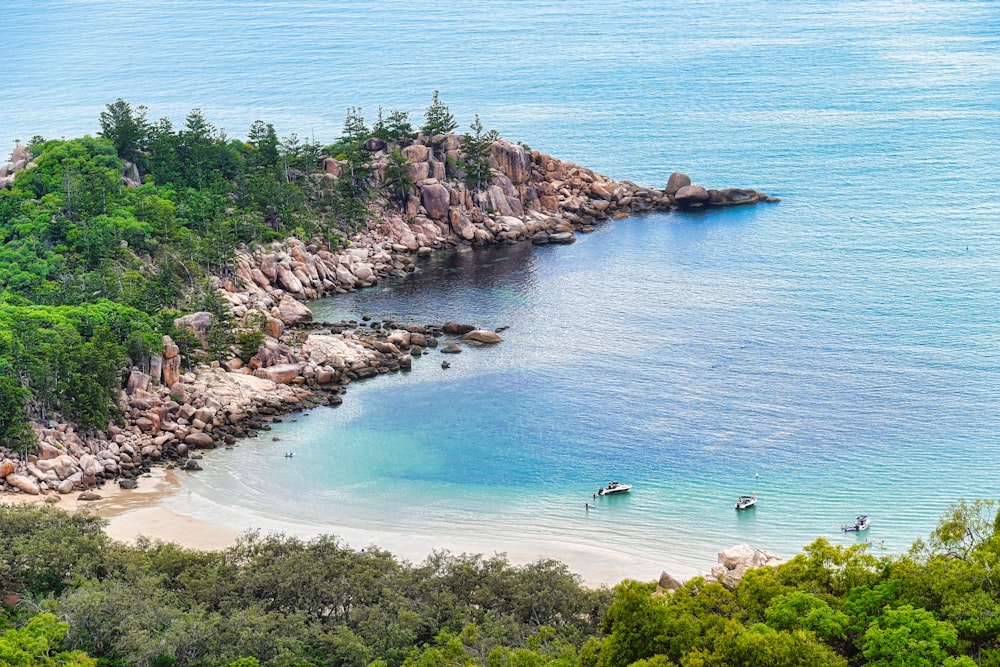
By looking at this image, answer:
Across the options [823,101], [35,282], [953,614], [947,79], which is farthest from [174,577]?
[947,79]

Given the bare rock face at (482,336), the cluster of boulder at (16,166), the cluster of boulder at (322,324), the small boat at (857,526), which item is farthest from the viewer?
the cluster of boulder at (16,166)

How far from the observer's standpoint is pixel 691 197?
122188 mm

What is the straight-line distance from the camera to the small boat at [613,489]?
215ft

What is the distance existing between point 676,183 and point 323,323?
4845 cm

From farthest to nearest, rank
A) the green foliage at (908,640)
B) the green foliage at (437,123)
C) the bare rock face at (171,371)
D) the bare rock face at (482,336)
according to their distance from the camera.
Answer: the green foliage at (437,123), the bare rock face at (482,336), the bare rock face at (171,371), the green foliage at (908,640)

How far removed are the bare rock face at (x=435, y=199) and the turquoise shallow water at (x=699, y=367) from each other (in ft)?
Result: 21.2

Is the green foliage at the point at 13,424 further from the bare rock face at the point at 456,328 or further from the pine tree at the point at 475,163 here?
the pine tree at the point at 475,163

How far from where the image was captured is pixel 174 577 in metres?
51.3

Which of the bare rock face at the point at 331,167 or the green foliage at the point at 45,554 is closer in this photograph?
the green foliage at the point at 45,554

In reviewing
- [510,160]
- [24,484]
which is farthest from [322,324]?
[510,160]

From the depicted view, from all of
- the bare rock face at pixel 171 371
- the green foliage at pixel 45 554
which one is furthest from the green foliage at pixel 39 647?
the bare rock face at pixel 171 371

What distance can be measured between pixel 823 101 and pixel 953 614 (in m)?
132

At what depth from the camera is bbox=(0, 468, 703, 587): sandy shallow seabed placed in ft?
192

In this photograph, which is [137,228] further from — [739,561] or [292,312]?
[739,561]
